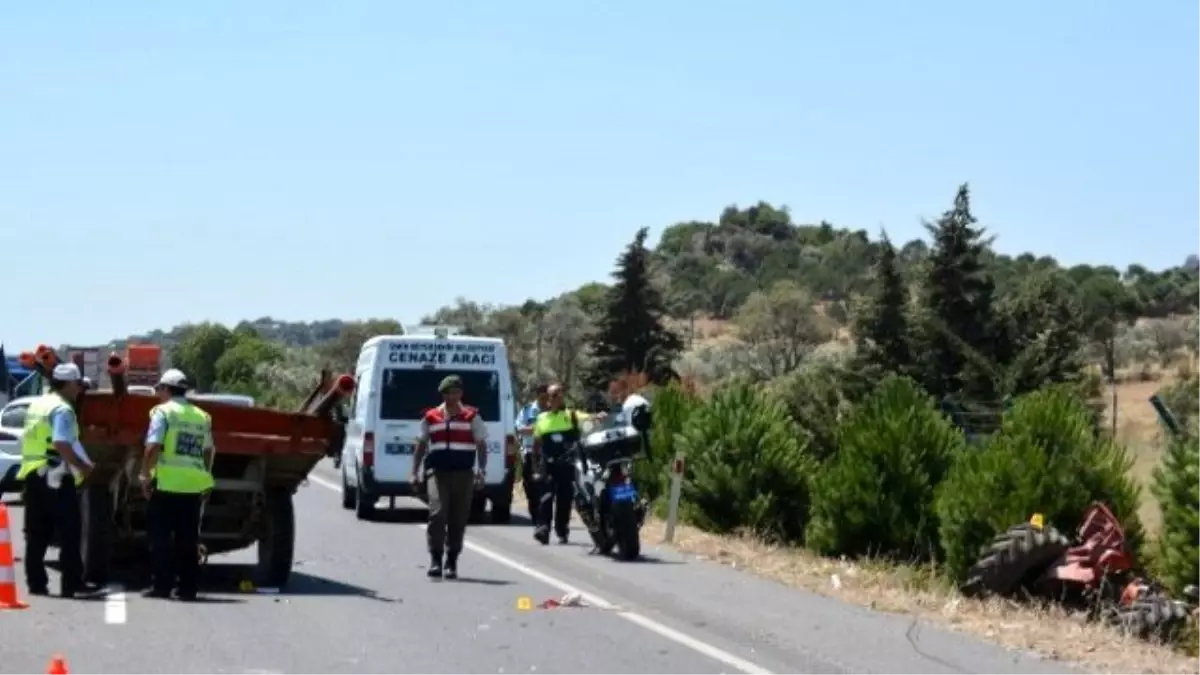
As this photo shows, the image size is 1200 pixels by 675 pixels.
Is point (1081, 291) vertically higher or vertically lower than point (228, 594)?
higher

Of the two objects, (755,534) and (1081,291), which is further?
(1081,291)

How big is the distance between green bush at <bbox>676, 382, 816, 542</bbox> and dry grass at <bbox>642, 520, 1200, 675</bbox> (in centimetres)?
139

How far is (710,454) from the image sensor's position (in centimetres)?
2384

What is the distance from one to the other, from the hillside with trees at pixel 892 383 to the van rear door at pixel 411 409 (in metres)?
2.50

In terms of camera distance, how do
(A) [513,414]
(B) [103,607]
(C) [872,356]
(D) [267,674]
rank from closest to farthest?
(D) [267,674] < (B) [103,607] < (A) [513,414] < (C) [872,356]

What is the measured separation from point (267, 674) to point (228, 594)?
14.7 feet

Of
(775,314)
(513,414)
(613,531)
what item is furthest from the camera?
(775,314)

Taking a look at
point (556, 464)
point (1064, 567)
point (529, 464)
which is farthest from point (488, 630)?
point (529, 464)

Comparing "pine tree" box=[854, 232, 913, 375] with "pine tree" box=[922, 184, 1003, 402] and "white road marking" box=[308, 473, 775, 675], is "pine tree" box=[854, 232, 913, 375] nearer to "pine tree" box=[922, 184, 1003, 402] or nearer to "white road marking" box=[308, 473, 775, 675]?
"pine tree" box=[922, 184, 1003, 402]

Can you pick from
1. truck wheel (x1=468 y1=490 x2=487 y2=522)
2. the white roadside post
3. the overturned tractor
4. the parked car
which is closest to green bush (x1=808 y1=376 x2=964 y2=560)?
the white roadside post

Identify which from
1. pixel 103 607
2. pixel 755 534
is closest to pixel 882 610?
pixel 103 607

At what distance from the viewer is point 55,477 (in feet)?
48.4

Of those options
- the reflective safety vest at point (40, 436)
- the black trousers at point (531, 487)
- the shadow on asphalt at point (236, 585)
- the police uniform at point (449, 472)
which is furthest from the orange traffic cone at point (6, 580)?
the black trousers at point (531, 487)

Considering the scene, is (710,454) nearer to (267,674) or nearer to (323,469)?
(267,674)
